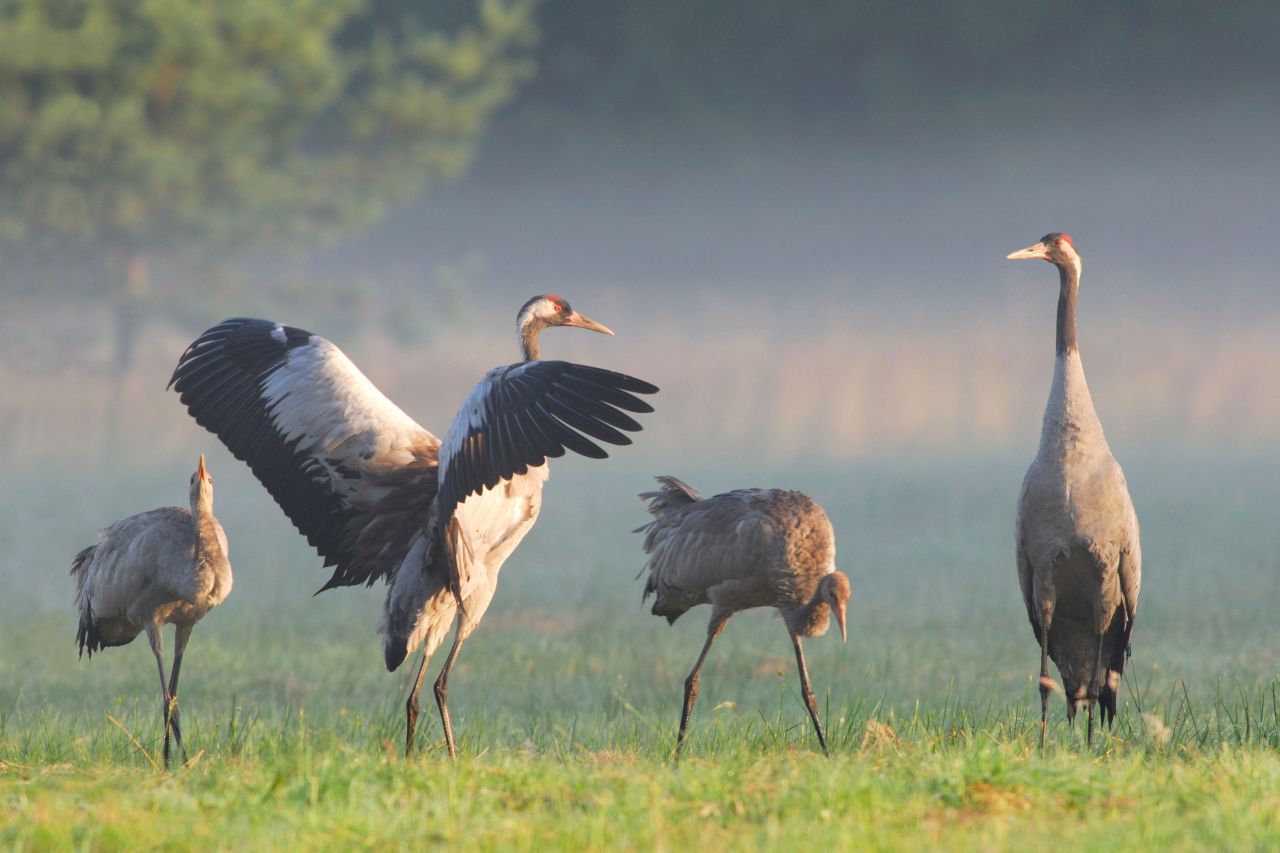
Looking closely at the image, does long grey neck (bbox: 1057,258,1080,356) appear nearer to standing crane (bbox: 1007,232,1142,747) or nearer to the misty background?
standing crane (bbox: 1007,232,1142,747)

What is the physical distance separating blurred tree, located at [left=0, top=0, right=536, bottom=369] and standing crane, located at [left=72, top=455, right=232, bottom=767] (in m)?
15.1

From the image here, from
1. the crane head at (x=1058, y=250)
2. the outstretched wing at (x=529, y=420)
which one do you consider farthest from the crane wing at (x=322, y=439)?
the crane head at (x=1058, y=250)

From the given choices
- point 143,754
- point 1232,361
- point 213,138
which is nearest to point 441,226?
point 1232,361

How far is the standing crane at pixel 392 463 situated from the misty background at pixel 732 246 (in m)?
7.80

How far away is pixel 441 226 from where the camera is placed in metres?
55.0

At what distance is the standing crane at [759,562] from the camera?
695 cm

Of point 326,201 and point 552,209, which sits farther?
point 552,209

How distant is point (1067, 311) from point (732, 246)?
47155mm

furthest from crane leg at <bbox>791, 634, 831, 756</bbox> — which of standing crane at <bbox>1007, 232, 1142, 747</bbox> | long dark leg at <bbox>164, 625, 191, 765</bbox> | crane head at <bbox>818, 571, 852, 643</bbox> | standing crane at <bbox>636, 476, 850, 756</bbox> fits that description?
long dark leg at <bbox>164, 625, 191, 765</bbox>

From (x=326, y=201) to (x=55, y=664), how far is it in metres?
15.1

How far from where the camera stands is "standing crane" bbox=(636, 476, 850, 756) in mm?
6949

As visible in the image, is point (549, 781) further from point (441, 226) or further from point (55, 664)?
point (441, 226)

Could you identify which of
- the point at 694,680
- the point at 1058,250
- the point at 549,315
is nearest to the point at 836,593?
the point at 694,680

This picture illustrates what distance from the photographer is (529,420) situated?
603 centimetres
